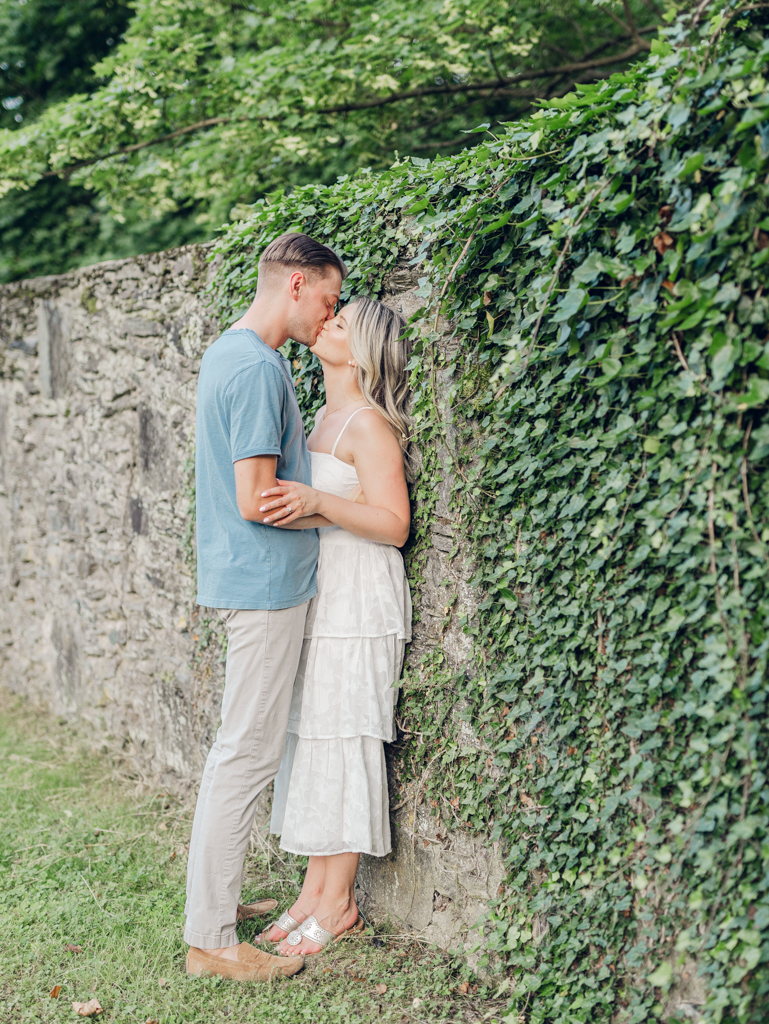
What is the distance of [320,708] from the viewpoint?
2949mm

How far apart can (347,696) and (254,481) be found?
88 cm

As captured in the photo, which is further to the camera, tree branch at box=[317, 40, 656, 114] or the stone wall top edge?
tree branch at box=[317, 40, 656, 114]

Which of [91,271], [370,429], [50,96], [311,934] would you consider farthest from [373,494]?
[50,96]

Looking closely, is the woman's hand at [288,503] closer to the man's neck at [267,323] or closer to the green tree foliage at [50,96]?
the man's neck at [267,323]

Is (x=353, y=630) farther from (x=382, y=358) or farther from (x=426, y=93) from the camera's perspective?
(x=426, y=93)

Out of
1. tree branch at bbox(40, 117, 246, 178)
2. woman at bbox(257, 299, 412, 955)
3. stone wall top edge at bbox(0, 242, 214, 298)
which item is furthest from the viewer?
tree branch at bbox(40, 117, 246, 178)

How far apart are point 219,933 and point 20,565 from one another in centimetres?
426

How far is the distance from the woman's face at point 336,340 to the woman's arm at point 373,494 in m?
0.27

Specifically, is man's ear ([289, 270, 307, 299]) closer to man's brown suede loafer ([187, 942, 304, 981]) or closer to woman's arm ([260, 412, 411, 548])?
woman's arm ([260, 412, 411, 548])

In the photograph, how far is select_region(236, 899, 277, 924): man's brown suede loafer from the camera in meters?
3.19

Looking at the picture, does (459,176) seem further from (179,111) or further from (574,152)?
(179,111)

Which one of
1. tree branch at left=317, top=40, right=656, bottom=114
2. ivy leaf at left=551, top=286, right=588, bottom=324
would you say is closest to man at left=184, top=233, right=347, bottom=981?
ivy leaf at left=551, top=286, right=588, bottom=324

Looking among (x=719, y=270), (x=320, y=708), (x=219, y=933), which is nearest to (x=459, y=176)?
(x=719, y=270)

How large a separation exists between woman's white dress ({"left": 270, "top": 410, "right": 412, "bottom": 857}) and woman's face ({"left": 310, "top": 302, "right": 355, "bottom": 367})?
290 millimetres
